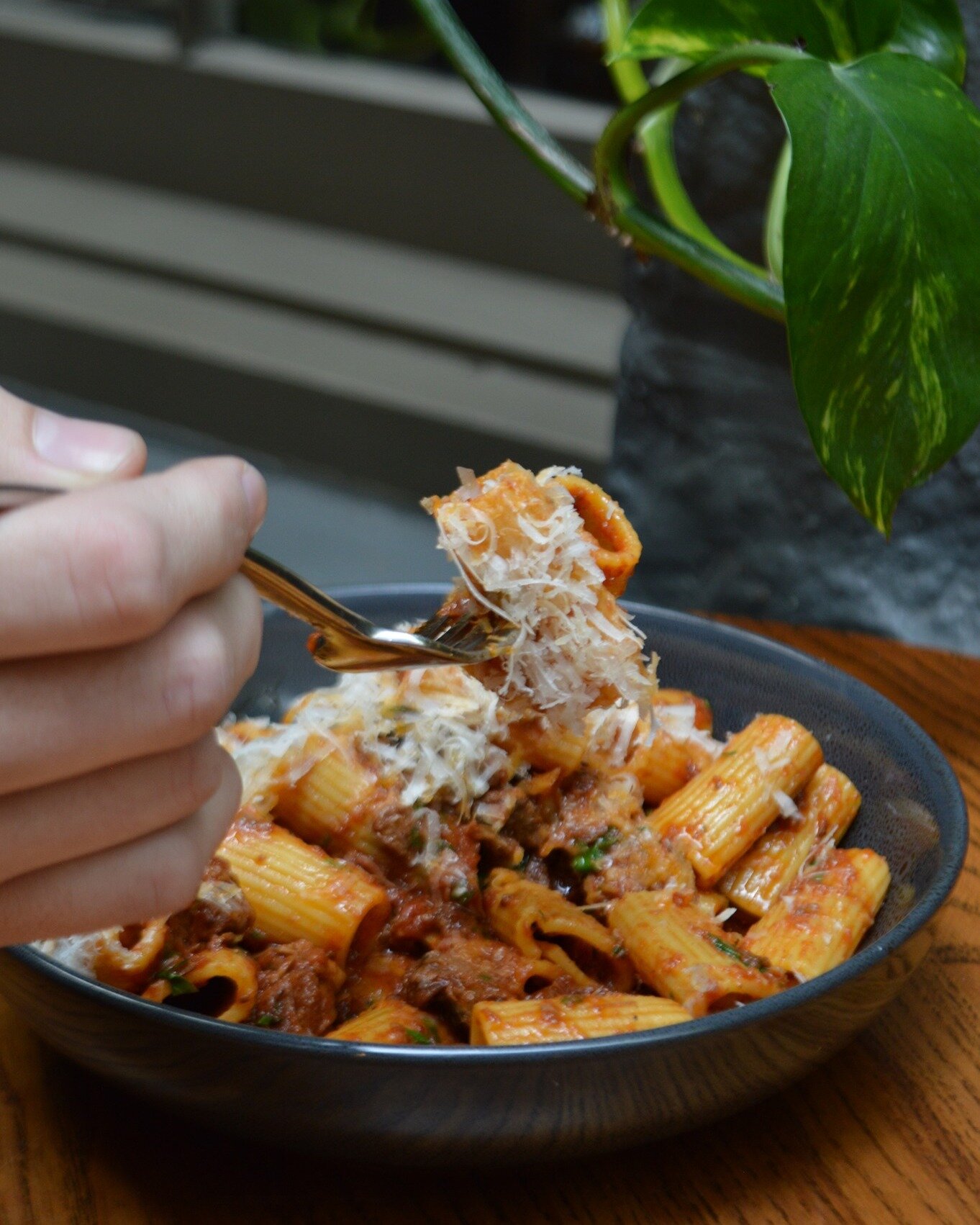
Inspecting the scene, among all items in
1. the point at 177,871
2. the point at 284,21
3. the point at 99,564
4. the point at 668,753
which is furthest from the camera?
the point at 284,21

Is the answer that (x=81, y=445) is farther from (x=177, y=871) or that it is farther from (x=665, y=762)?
(x=665, y=762)

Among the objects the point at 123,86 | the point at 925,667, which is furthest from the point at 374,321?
the point at 925,667

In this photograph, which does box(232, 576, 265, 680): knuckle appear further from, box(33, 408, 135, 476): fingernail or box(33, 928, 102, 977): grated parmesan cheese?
box(33, 928, 102, 977): grated parmesan cheese

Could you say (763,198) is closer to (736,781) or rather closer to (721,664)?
(721,664)

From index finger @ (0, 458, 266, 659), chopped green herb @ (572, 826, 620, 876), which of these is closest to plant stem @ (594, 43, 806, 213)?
chopped green herb @ (572, 826, 620, 876)

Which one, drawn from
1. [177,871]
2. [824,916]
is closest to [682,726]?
[824,916]
